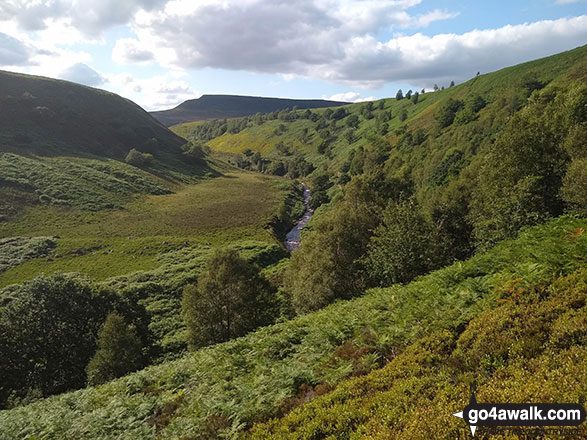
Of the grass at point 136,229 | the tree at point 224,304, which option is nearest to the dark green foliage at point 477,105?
the grass at point 136,229

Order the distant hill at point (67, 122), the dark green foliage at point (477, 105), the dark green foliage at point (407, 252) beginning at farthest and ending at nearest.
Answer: the distant hill at point (67, 122), the dark green foliage at point (477, 105), the dark green foliage at point (407, 252)

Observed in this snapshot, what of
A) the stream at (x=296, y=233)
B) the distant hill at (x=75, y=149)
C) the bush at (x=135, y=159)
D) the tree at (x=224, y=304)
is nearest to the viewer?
the tree at (x=224, y=304)

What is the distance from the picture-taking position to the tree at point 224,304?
91.1 feet

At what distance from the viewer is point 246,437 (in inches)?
293

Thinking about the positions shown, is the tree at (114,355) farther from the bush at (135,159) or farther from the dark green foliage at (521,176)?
the bush at (135,159)

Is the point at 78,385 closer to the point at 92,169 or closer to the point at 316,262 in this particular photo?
the point at 316,262

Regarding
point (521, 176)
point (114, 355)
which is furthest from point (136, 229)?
point (521, 176)

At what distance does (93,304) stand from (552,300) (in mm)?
35396

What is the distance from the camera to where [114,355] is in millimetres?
25672

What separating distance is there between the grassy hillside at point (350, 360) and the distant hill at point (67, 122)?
12604 cm

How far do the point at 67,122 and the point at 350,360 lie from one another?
165803 millimetres

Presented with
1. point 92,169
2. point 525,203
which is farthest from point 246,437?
point 92,169

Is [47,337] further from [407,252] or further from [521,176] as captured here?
[521,176]

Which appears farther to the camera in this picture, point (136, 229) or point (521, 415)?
point (136, 229)
